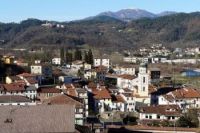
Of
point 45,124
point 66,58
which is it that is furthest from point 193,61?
point 45,124

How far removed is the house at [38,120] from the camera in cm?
1148

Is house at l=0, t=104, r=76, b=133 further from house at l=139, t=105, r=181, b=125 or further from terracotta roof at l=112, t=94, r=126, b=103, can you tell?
terracotta roof at l=112, t=94, r=126, b=103

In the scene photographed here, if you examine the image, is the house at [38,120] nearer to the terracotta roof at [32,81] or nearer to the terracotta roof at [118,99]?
the terracotta roof at [118,99]

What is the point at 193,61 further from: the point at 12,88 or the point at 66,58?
the point at 12,88

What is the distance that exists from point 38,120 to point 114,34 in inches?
4398

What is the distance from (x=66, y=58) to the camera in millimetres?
56031

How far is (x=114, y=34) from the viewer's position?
123 m

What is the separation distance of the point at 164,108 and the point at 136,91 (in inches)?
317

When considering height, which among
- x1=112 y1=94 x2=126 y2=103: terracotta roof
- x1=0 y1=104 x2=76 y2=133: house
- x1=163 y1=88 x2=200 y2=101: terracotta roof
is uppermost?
x1=0 y1=104 x2=76 y2=133: house

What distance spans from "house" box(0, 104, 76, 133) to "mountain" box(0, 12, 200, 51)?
77.5m

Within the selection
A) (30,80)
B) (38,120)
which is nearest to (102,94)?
(30,80)

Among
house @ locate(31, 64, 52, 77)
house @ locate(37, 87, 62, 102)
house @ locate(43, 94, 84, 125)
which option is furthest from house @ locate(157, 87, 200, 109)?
house @ locate(31, 64, 52, 77)

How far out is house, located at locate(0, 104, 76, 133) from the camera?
37.7 ft

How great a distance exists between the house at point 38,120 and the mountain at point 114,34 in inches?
3051
